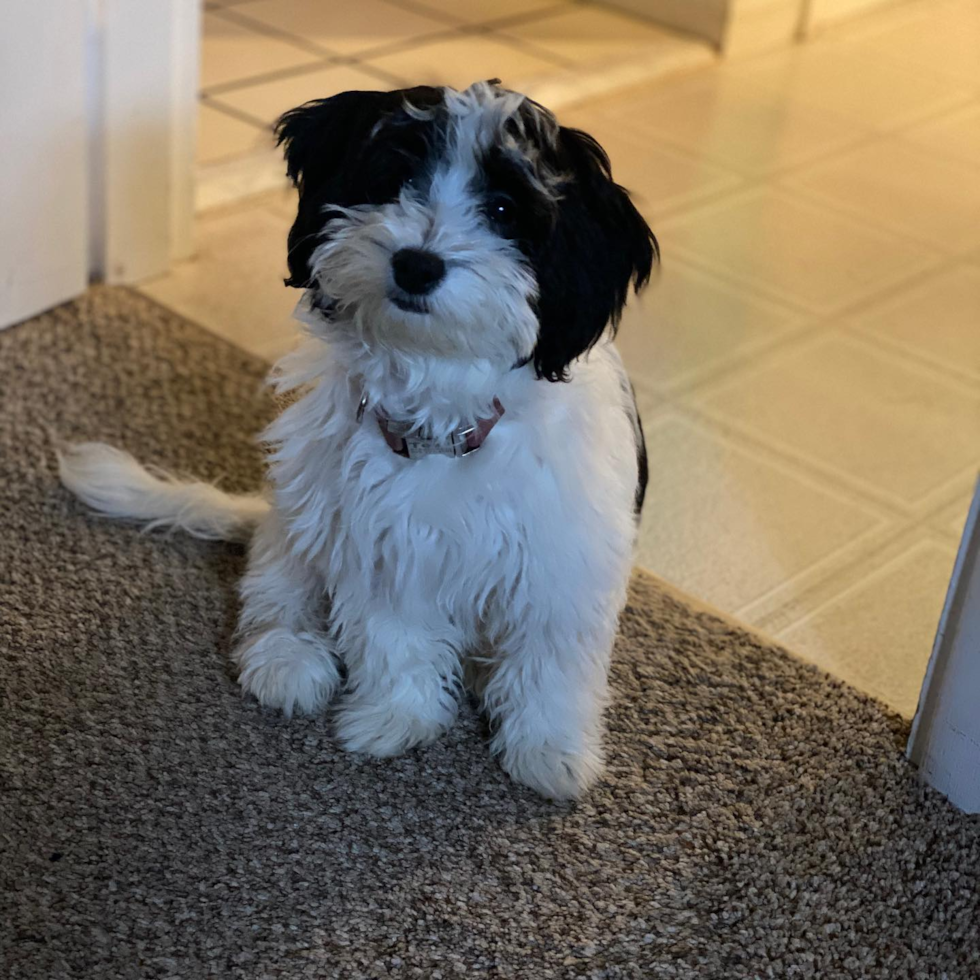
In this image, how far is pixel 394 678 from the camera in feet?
4.89

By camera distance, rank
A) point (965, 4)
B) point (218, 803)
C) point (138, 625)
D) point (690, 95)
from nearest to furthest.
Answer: point (218, 803), point (138, 625), point (690, 95), point (965, 4)

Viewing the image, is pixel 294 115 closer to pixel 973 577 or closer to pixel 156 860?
pixel 156 860

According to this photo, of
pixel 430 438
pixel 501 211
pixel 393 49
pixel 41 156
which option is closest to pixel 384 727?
pixel 430 438

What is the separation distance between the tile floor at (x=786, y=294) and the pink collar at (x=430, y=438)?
602mm

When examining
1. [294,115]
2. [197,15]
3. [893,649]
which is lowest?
[893,649]

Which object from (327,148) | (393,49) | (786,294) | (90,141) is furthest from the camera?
(393,49)

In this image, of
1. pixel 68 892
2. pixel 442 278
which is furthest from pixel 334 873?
pixel 442 278

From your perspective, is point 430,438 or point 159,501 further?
point 159,501

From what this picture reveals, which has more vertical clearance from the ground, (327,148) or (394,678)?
(327,148)

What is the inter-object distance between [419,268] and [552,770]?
57 cm

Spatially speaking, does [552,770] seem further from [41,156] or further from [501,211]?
[41,156]

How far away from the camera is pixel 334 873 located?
1.36 m

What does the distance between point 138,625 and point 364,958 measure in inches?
22.0

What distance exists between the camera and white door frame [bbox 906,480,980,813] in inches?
57.2
